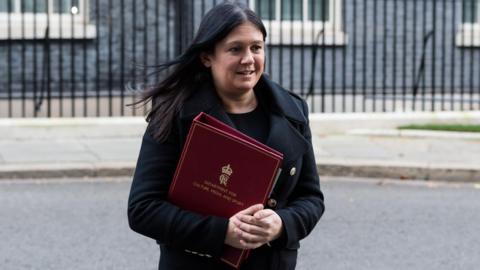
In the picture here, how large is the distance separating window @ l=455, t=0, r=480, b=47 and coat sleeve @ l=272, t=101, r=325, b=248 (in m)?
13.9

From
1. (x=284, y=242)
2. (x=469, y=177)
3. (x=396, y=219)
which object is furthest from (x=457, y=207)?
(x=284, y=242)

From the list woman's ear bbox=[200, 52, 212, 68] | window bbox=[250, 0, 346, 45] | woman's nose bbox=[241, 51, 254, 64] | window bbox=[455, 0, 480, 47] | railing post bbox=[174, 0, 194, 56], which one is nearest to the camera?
woman's nose bbox=[241, 51, 254, 64]

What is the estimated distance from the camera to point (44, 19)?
15445mm

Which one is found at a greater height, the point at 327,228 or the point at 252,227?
the point at 252,227

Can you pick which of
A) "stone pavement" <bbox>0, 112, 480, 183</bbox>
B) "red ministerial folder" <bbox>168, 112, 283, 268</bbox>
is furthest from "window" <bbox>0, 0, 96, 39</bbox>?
"red ministerial folder" <bbox>168, 112, 283, 268</bbox>

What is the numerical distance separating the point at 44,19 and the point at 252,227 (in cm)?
1254

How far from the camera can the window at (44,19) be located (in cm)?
1505

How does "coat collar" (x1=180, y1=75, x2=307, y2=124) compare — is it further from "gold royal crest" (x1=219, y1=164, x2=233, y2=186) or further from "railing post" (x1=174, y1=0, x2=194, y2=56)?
"railing post" (x1=174, y1=0, x2=194, y2=56)

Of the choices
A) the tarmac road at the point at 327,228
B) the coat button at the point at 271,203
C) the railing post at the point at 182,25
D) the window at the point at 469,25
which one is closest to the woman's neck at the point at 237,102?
the coat button at the point at 271,203

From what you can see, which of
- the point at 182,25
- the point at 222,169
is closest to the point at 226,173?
the point at 222,169

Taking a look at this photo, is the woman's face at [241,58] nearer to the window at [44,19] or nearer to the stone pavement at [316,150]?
the stone pavement at [316,150]

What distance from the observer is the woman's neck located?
3.48 m

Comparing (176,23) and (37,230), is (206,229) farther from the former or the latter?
(176,23)

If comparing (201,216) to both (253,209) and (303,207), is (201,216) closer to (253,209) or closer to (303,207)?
(253,209)
